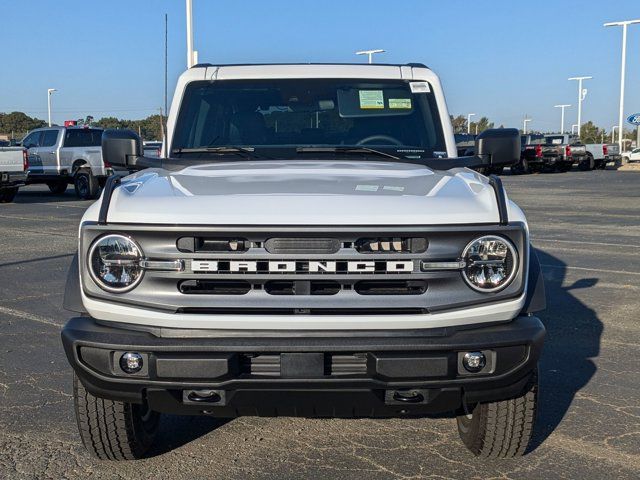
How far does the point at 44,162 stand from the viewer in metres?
22.3

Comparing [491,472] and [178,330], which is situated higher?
[178,330]

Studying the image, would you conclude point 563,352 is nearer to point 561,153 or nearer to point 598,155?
point 561,153

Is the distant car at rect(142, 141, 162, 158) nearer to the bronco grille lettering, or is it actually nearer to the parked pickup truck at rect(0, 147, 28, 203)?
the bronco grille lettering

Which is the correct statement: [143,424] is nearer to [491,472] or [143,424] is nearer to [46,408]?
[46,408]

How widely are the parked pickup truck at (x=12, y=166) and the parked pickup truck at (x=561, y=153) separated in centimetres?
2568

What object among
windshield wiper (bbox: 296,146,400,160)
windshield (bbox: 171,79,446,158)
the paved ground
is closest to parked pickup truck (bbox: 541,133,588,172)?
the paved ground

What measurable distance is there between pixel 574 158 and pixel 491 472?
3833 cm

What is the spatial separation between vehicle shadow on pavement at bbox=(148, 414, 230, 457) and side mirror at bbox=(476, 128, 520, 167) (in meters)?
2.03

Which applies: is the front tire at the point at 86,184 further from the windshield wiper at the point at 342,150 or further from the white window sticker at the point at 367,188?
the white window sticker at the point at 367,188

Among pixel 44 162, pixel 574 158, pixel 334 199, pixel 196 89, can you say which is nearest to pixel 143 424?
pixel 334 199

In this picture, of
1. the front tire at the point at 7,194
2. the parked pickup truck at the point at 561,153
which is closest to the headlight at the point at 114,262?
the front tire at the point at 7,194

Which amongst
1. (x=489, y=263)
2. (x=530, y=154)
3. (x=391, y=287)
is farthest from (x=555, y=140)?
(x=391, y=287)

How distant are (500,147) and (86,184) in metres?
18.9

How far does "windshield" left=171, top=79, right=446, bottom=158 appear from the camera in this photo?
4742 millimetres
